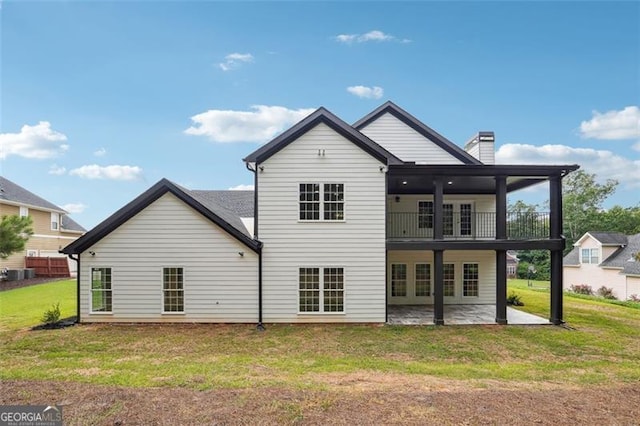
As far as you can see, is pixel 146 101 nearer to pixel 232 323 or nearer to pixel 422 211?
pixel 232 323

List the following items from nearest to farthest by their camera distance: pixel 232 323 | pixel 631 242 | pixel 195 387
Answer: pixel 195 387, pixel 232 323, pixel 631 242

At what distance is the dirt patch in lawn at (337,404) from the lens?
17.3 ft

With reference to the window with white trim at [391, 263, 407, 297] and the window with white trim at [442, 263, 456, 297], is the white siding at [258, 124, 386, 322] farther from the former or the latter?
the window with white trim at [442, 263, 456, 297]

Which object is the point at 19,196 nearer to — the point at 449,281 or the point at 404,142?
the point at 404,142

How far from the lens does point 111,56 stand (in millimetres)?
15078

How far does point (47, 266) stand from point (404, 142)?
26984mm

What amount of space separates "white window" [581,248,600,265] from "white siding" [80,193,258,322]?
34.4 meters

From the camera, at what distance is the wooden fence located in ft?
84.4

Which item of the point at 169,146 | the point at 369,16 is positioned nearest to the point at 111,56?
the point at 169,146

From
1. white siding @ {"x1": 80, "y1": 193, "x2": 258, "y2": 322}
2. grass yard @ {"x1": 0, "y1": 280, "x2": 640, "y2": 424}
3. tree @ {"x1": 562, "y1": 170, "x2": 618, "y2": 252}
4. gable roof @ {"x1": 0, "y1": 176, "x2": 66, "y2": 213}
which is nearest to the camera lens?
grass yard @ {"x1": 0, "y1": 280, "x2": 640, "y2": 424}

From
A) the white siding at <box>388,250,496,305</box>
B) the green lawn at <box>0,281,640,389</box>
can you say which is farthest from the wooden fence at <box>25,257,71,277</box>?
the white siding at <box>388,250,496,305</box>

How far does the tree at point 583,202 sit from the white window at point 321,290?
5163cm

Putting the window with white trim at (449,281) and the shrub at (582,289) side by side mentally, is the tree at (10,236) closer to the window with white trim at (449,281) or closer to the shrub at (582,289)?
the window with white trim at (449,281)

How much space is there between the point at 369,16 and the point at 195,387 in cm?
1610
